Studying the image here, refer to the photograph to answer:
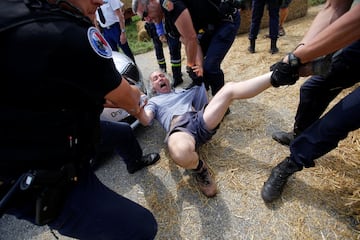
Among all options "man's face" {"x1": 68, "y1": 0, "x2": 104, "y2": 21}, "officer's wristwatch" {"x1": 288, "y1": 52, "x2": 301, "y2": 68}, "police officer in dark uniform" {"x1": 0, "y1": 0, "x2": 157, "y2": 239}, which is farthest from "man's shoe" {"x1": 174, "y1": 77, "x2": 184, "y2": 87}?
"man's face" {"x1": 68, "y1": 0, "x2": 104, "y2": 21}

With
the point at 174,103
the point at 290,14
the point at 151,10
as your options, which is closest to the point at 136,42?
the point at 290,14

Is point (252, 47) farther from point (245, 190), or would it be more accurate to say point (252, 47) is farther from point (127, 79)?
point (245, 190)

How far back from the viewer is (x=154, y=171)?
2.41m

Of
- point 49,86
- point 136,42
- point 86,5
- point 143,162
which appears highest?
point 86,5

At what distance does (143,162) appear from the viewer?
245 centimetres

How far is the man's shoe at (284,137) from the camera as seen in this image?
2.34 meters

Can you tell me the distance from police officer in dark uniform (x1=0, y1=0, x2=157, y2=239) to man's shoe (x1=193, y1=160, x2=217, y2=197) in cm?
76

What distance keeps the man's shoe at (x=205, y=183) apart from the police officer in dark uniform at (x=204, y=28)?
3.35 feet

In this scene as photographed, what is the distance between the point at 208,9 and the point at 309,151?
1.75 meters

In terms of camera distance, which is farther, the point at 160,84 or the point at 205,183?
the point at 160,84

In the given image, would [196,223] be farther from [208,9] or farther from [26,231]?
[208,9]

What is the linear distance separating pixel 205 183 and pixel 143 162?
2.43ft

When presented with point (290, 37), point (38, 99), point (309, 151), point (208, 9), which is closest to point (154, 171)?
point (309, 151)

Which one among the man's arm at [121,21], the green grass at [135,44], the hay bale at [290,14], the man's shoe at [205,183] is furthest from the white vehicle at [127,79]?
the hay bale at [290,14]
